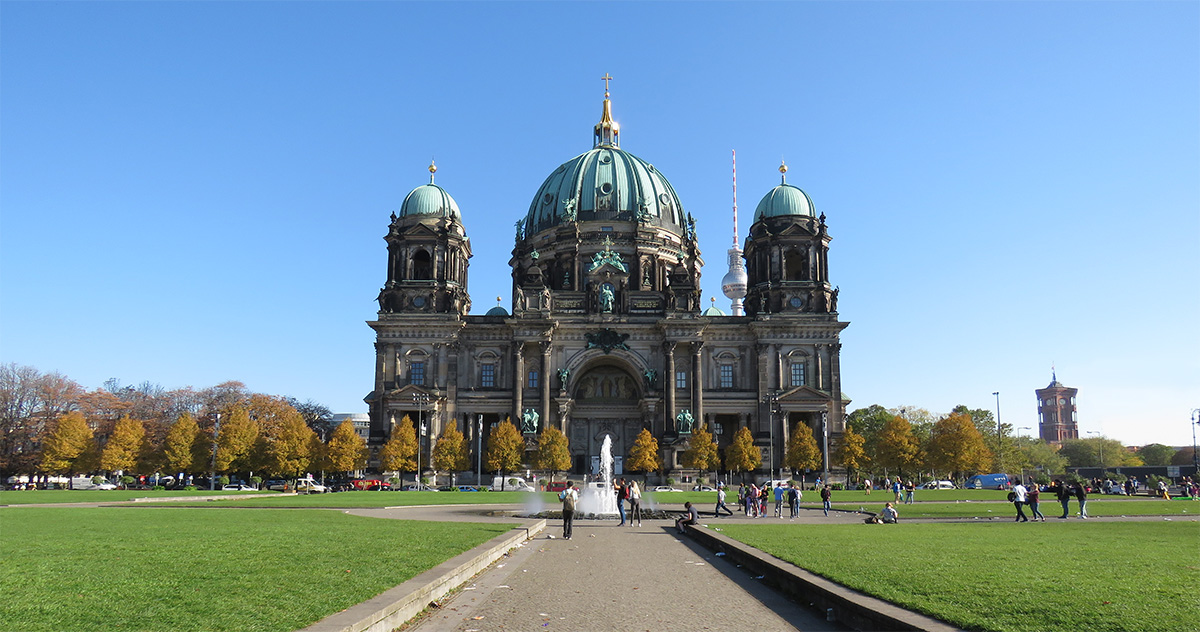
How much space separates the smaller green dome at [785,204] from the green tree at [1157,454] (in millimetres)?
120549

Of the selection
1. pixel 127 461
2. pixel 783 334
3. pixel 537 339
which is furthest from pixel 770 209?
pixel 127 461

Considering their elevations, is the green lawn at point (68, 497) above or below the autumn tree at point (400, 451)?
below

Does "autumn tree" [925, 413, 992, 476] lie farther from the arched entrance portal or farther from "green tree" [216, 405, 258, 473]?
"green tree" [216, 405, 258, 473]

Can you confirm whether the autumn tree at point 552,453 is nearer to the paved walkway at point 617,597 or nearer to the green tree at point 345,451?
the green tree at point 345,451

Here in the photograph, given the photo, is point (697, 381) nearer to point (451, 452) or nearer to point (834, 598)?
point (451, 452)

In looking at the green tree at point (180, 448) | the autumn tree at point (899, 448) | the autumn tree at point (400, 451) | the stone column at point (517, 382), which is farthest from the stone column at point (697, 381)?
the green tree at point (180, 448)

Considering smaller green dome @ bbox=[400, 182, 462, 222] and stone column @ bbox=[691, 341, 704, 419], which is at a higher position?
smaller green dome @ bbox=[400, 182, 462, 222]

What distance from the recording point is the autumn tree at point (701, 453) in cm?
8144

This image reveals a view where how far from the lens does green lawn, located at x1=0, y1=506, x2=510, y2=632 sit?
416 inches

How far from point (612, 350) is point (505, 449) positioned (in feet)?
53.5

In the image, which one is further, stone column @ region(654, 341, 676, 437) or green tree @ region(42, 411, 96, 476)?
stone column @ region(654, 341, 676, 437)

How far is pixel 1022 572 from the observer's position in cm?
1454

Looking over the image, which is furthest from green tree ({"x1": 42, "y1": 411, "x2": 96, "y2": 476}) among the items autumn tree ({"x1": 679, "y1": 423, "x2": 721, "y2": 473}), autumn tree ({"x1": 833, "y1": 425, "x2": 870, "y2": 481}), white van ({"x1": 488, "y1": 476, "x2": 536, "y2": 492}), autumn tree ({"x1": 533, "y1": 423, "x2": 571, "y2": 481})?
autumn tree ({"x1": 833, "y1": 425, "x2": 870, "y2": 481})

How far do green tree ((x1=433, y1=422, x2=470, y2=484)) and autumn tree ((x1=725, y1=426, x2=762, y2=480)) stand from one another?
976 inches
